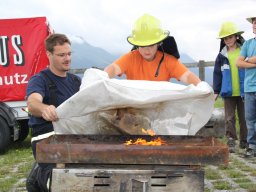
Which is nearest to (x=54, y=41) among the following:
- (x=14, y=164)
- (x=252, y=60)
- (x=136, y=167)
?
(x=136, y=167)

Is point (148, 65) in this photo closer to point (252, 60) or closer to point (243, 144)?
point (252, 60)

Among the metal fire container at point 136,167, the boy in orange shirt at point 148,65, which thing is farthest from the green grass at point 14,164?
the metal fire container at point 136,167

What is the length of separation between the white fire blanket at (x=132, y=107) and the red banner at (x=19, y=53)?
201 inches

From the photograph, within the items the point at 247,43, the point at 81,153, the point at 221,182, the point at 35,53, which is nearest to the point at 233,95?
the point at 247,43

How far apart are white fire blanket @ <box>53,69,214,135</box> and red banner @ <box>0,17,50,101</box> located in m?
5.11

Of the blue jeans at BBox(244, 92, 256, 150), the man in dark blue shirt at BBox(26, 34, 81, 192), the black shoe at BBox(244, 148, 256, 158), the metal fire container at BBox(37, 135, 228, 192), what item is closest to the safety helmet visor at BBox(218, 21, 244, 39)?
the blue jeans at BBox(244, 92, 256, 150)

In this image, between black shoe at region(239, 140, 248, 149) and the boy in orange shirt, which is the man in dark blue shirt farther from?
black shoe at region(239, 140, 248, 149)

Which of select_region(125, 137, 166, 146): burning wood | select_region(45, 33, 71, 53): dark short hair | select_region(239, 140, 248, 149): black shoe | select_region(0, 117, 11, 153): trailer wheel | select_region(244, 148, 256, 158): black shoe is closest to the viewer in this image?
select_region(125, 137, 166, 146): burning wood

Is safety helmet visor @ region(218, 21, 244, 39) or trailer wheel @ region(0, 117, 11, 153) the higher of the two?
safety helmet visor @ region(218, 21, 244, 39)

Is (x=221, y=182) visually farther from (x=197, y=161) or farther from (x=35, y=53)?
(x=35, y=53)

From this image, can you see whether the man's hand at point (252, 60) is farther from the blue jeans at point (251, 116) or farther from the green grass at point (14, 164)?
the green grass at point (14, 164)

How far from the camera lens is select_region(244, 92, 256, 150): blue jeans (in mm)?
7008

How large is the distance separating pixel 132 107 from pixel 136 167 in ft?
1.61

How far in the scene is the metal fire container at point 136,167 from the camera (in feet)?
9.39
